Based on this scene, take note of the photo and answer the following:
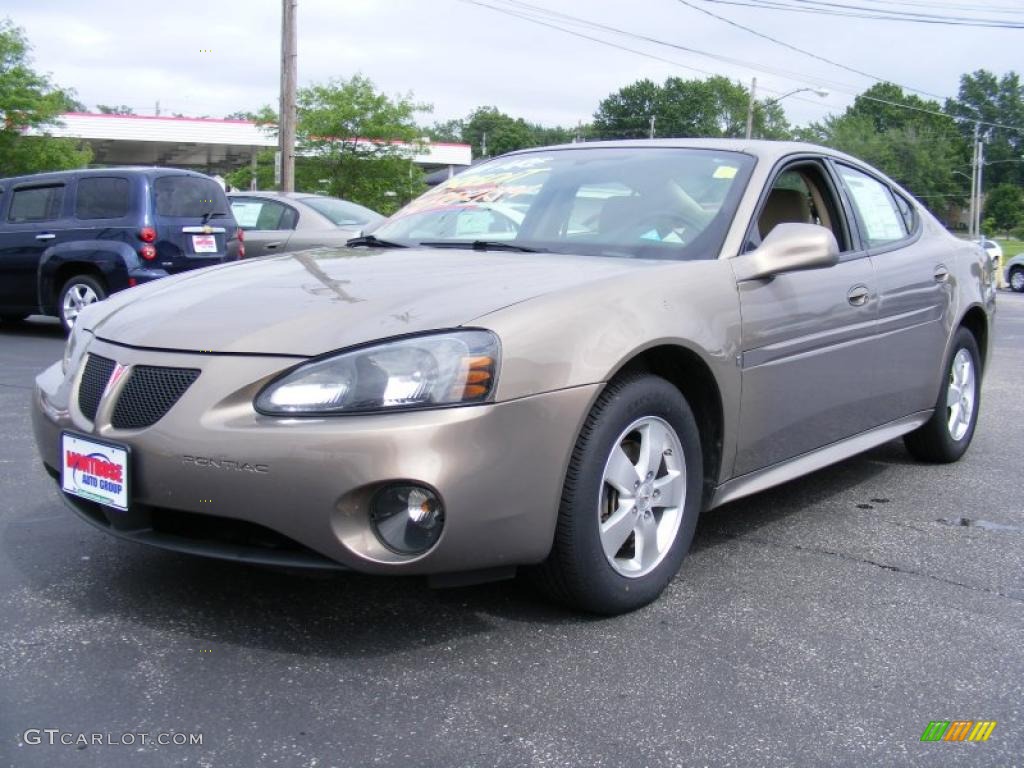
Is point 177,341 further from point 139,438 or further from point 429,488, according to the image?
point 429,488

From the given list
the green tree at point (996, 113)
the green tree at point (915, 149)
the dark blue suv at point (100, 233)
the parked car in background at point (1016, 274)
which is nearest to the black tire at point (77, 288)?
the dark blue suv at point (100, 233)

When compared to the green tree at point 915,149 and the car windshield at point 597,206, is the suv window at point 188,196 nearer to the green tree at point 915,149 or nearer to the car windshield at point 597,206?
the car windshield at point 597,206

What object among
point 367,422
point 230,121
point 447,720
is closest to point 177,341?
point 367,422

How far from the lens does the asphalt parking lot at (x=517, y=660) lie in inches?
93.7

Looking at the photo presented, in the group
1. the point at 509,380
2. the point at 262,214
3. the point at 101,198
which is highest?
the point at 101,198

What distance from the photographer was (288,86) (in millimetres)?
18500

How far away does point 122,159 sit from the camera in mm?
53375

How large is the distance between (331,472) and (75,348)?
1197 mm

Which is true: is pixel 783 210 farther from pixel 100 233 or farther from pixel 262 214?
pixel 262 214

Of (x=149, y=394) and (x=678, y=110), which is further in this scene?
(x=678, y=110)

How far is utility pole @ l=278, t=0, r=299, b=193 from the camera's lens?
60.6 ft

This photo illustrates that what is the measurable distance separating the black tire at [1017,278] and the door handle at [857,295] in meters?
26.7

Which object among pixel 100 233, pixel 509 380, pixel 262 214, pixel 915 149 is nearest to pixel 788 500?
pixel 509 380

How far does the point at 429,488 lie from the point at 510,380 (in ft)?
1.12
